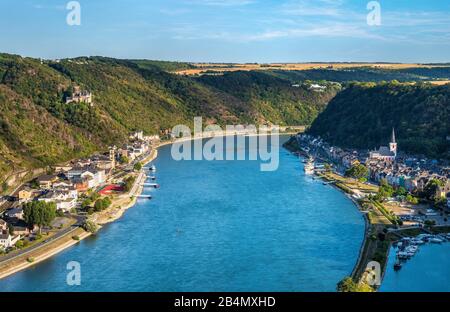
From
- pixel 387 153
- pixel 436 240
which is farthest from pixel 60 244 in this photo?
pixel 387 153

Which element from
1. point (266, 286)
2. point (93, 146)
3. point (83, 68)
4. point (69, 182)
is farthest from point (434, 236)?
point (83, 68)

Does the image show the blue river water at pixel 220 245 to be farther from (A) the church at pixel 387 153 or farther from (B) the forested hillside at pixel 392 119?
(B) the forested hillside at pixel 392 119

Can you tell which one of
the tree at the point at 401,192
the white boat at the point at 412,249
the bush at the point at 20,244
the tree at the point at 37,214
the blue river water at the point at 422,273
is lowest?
the blue river water at the point at 422,273

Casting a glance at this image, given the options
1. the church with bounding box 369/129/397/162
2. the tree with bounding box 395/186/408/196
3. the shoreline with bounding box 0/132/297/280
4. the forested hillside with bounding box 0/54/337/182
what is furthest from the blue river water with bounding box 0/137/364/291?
the forested hillside with bounding box 0/54/337/182

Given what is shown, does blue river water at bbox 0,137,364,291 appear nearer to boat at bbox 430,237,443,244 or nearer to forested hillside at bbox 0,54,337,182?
boat at bbox 430,237,443,244

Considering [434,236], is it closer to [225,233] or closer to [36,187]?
[225,233]

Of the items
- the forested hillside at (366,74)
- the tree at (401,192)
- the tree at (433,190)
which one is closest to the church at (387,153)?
the tree at (401,192)

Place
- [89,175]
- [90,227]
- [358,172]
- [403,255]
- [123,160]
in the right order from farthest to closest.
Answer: [123,160]
[358,172]
[89,175]
[90,227]
[403,255]

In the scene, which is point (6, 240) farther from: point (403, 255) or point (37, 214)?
point (403, 255)
